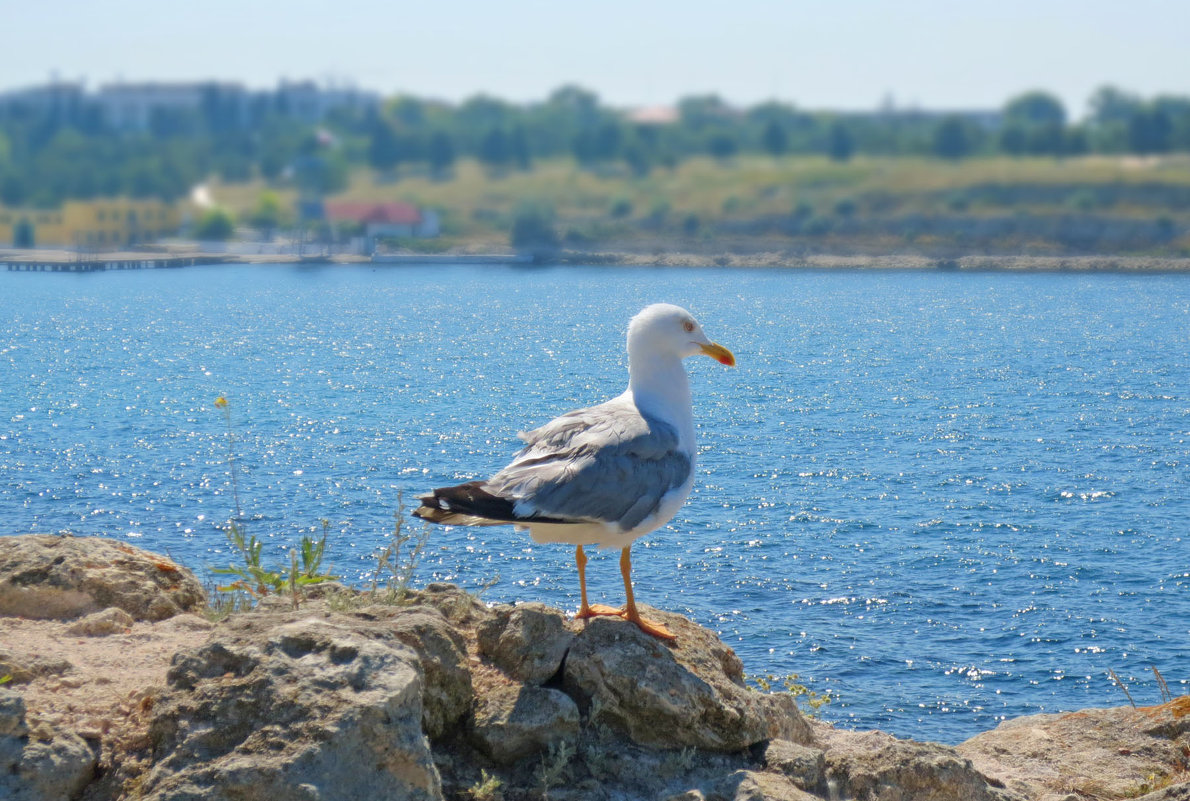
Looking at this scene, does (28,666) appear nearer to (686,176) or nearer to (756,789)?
(756,789)

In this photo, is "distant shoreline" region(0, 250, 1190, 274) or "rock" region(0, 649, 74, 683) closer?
"rock" region(0, 649, 74, 683)

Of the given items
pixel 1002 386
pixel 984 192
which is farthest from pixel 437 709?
pixel 984 192

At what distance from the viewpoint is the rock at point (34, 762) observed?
502 cm

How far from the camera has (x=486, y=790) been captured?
17.9 ft

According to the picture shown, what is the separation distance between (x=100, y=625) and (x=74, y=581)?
484 millimetres

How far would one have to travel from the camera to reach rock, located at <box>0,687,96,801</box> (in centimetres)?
502

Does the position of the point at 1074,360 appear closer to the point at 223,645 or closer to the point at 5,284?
the point at 5,284

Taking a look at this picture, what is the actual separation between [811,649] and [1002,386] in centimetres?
3854

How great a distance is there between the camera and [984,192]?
3765 inches

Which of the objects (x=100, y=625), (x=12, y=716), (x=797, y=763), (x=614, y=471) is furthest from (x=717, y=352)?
(x=12, y=716)

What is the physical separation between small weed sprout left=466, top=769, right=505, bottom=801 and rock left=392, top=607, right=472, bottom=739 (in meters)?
0.36

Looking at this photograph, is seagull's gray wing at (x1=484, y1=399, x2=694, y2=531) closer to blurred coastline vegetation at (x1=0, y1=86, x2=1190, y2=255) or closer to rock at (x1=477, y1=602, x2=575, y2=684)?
rock at (x1=477, y1=602, x2=575, y2=684)

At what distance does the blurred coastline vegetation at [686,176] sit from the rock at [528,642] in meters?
52.6

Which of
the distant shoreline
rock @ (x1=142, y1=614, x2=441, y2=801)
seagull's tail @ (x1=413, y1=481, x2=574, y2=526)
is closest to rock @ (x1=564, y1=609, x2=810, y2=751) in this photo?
seagull's tail @ (x1=413, y1=481, x2=574, y2=526)
